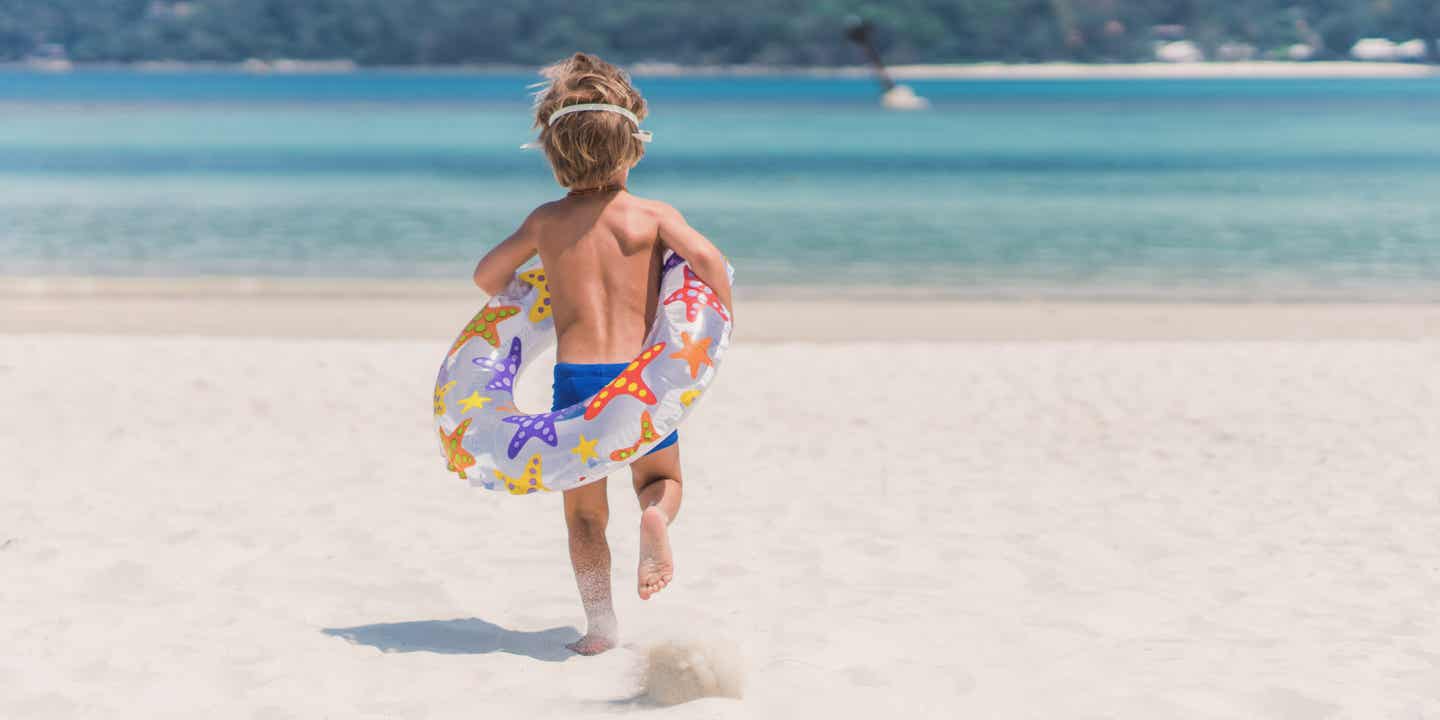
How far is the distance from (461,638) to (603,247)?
1.08 m

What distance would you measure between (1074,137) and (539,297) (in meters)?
50.9

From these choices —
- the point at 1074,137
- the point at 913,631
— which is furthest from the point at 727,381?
the point at 1074,137

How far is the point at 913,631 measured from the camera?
3934mm

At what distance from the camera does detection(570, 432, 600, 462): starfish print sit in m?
3.46

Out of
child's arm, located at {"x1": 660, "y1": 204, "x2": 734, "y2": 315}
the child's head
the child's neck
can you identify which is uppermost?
the child's head

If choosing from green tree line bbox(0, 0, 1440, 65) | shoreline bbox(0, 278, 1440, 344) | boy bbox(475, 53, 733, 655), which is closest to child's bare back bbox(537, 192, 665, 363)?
boy bbox(475, 53, 733, 655)

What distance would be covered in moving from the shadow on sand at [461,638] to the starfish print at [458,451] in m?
0.47

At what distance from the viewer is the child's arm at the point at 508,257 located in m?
3.57

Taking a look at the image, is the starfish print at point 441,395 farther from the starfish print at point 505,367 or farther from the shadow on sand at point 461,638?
the shadow on sand at point 461,638

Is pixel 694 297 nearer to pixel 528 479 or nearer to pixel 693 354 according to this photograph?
pixel 693 354

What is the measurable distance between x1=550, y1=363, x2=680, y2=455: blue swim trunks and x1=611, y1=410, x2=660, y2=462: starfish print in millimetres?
112

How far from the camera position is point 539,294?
386 cm

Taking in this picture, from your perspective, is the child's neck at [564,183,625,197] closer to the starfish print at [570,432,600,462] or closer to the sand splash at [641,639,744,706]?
the starfish print at [570,432,600,462]

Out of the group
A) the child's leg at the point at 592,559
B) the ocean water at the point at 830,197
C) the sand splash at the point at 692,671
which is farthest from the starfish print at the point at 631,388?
the ocean water at the point at 830,197
